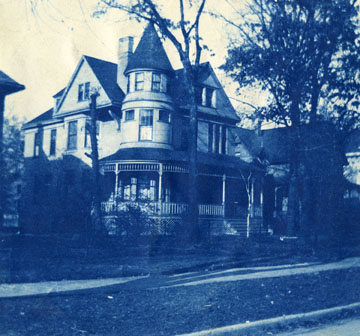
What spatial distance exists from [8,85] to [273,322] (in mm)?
9858

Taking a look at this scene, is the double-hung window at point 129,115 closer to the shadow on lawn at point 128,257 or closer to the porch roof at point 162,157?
the porch roof at point 162,157

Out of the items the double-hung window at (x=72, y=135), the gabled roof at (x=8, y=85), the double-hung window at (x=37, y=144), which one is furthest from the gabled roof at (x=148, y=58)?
the gabled roof at (x=8, y=85)

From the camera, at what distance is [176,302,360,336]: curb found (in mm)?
5537

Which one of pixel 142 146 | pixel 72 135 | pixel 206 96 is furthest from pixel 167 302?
pixel 206 96

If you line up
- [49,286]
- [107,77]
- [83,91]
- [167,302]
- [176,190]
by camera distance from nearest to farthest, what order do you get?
[167,302] < [49,286] < [176,190] < [83,91] < [107,77]

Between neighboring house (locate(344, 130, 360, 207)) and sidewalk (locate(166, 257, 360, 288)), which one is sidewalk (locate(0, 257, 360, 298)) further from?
neighboring house (locate(344, 130, 360, 207))

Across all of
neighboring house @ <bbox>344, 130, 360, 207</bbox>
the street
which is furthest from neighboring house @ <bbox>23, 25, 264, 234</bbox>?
the street

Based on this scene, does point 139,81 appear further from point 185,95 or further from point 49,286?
point 49,286

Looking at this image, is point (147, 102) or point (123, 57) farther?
point (123, 57)

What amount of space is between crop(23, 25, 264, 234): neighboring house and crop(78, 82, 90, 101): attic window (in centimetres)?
5

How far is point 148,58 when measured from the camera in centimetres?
2503

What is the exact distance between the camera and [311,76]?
1577 centimetres

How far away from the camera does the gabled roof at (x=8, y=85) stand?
12711mm

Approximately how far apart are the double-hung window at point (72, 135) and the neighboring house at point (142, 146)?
0.06 meters
